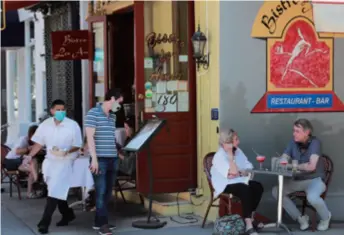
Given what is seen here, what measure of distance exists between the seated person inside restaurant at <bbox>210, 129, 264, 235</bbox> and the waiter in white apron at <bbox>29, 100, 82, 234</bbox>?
1.74 metres

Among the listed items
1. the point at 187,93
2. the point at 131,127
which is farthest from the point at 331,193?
the point at 131,127

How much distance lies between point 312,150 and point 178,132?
6.63 ft

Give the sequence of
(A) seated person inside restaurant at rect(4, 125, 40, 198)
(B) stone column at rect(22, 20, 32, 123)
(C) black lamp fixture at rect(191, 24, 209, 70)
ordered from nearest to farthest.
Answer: (C) black lamp fixture at rect(191, 24, 209, 70) < (A) seated person inside restaurant at rect(4, 125, 40, 198) < (B) stone column at rect(22, 20, 32, 123)

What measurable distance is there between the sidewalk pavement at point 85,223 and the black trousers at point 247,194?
429mm

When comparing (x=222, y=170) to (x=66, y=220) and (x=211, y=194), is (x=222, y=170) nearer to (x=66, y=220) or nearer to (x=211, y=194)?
(x=211, y=194)

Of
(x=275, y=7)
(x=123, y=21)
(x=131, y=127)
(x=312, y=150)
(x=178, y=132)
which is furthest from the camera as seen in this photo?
(x=123, y=21)

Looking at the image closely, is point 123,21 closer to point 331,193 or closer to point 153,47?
point 153,47

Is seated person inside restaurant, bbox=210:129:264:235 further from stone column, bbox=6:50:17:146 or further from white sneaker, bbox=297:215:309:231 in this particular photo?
stone column, bbox=6:50:17:146

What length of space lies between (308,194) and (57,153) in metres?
3.00

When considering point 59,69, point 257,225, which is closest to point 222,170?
point 257,225

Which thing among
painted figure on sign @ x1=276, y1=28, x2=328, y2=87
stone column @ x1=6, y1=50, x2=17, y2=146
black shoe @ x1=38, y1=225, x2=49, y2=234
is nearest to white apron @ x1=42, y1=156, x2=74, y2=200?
black shoe @ x1=38, y1=225, x2=49, y2=234

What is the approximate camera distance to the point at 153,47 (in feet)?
30.3

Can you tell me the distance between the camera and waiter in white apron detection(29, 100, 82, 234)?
8117 mm

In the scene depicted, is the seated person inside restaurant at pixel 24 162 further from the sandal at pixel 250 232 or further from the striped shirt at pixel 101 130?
the sandal at pixel 250 232
